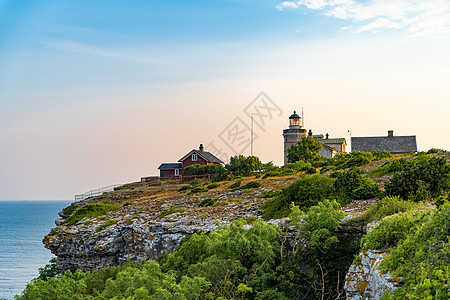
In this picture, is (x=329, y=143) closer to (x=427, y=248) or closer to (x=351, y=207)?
(x=351, y=207)

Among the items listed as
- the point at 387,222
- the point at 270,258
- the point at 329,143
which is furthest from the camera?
the point at 329,143

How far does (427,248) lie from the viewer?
673 cm

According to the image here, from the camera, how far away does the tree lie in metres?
49.0

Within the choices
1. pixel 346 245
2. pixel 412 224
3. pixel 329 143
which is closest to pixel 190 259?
pixel 346 245

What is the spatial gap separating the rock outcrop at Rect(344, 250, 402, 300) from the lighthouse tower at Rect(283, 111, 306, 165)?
51.1 meters

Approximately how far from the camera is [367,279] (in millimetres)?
7922

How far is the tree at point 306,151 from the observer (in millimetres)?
49031

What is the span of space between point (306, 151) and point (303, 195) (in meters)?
32.9

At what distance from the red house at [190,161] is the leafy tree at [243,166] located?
2009 cm

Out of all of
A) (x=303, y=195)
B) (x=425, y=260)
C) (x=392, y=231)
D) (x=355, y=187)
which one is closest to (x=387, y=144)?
(x=355, y=187)

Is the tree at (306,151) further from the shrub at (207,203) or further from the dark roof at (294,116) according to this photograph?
the shrub at (207,203)

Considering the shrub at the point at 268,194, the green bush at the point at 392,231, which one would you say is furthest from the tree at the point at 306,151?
the green bush at the point at 392,231

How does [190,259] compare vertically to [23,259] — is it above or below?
above

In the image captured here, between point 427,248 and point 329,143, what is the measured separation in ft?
201
